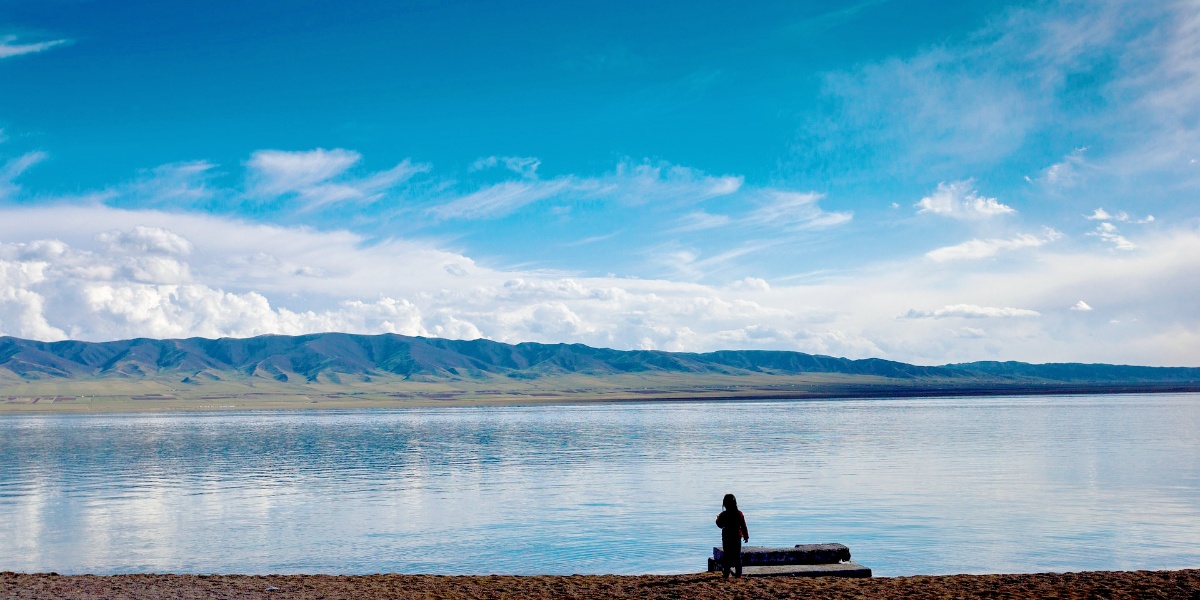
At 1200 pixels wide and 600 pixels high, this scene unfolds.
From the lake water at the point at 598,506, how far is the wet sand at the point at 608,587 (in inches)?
86.3

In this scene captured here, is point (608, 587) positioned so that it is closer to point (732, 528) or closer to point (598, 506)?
point (732, 528)

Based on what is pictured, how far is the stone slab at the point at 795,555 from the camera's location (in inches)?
760

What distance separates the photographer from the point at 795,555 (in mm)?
19516

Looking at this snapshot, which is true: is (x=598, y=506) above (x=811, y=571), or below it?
below

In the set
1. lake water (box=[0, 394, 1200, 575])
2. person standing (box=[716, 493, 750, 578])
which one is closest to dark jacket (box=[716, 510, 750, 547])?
person standing (box=[716, 493, 750, 578])

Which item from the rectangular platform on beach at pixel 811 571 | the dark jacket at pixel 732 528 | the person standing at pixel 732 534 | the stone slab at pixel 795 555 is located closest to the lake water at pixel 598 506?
the stone slab at pixel 795 555

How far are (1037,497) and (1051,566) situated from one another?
447 inches

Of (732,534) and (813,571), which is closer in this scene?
(732,534)

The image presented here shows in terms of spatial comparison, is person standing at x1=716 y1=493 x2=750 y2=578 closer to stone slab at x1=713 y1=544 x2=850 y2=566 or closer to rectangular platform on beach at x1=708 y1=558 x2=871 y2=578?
rectangular platform on beach at x1=708 y1=558 x2=871 y2=578

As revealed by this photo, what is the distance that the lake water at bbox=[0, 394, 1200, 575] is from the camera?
22.5 meters

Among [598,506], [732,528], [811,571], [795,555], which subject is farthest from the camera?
[598,506]

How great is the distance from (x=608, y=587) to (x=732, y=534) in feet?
8.12

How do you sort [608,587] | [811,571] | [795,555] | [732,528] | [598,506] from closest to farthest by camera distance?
[608,587]
[732,528]
[811,571]
[795,555]
[598,506]

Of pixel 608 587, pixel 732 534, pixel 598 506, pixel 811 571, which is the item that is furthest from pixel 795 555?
pixel 598 506
